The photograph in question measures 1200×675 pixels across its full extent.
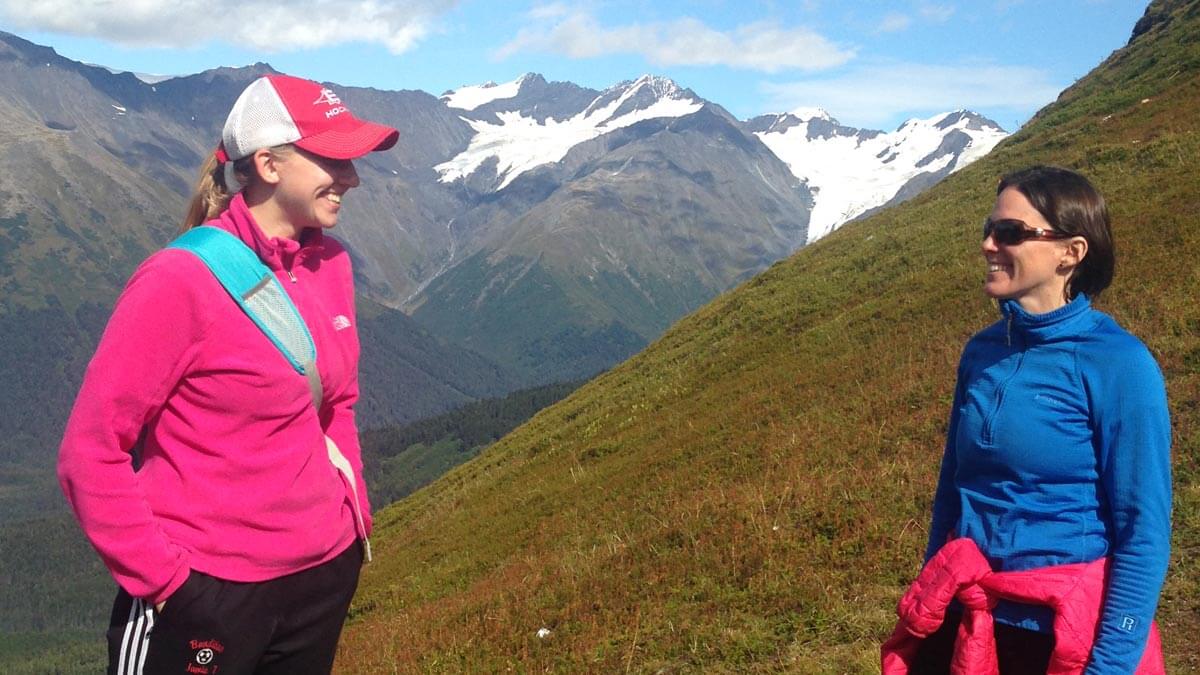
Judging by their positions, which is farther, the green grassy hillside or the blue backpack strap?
the green grassy hillside

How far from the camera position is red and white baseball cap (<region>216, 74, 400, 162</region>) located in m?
4.60

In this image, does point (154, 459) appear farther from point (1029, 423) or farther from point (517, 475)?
point (517, 475)

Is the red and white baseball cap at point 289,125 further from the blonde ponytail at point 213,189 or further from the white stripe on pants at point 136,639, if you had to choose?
the white stripe on pants at point 136,639

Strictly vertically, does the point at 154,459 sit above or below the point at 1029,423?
below

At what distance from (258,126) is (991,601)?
432 centimetres

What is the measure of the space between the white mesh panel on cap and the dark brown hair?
3711mm

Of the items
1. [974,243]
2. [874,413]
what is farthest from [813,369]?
[974,243]

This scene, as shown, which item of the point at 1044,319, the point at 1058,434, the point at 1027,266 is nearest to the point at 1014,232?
the point at 1027,266

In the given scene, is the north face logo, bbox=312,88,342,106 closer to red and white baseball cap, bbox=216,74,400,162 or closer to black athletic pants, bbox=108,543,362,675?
red and white baseball cap, bbox=216,74,400,162

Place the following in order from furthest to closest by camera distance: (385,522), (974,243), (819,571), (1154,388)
Result: (385,522) < (974,243) < (819,571) < (1154,388)

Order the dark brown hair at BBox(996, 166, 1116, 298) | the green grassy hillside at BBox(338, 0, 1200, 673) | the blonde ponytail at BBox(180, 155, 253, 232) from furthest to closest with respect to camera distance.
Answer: the green grassy hillside at BBox(338, 0, 1200, 673) < the blonde ponytail at BBox(180, 155, 253, 232) < the dark brown hair at BBox(996, 166, 1116, 298)

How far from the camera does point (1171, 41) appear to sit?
48.4 m

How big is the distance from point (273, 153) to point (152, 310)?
1.06 m

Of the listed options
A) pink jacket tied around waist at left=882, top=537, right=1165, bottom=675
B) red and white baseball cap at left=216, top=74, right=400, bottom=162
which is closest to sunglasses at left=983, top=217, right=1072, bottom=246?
pink jacket tied around waist at left=882, top=537, right=1165, bottom=675
